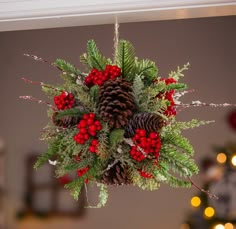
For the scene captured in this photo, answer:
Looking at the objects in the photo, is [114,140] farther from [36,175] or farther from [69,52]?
[36,175]

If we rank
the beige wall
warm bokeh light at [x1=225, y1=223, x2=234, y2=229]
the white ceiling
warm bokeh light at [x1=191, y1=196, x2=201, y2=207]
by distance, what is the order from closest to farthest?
the white ceiling < warm bokeh light at [x1=225, y1=223, x2=234, y2=229] < warm bokeh light at [x1=191, y1=196, x2=201, y2=207] < the beige wall

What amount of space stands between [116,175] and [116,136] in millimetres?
98

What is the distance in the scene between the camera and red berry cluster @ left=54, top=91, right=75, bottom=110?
3.34 feet

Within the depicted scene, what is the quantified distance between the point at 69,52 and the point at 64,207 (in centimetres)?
117

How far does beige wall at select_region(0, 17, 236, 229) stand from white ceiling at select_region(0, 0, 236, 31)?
1.93 meters

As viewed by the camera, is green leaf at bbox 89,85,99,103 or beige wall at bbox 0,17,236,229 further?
beige wall at bbox 0,17,236,229

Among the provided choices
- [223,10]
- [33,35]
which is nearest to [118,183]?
[223,10]

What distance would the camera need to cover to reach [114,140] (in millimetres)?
961

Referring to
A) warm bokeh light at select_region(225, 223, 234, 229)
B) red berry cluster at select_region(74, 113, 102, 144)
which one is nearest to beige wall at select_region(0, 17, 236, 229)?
warm bokeh light at select_region(225, 223, 234, 229)

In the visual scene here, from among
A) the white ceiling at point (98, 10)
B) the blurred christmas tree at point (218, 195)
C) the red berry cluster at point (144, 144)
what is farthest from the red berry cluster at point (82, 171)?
the blurred christmas tree at point (218, 195)

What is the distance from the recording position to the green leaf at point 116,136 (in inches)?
37.9

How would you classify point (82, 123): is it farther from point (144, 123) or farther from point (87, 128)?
point (144, 123)

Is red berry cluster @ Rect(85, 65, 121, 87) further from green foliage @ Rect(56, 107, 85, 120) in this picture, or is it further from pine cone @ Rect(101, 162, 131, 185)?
pine cone @ Rect(101, 162, 131, 185)

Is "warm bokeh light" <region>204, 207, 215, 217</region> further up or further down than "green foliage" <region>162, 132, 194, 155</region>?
further down
